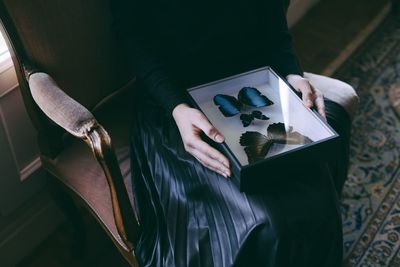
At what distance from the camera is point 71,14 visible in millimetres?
947

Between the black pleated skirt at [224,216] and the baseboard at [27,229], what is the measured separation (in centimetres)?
49

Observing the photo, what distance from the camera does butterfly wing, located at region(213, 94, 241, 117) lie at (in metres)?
0.91

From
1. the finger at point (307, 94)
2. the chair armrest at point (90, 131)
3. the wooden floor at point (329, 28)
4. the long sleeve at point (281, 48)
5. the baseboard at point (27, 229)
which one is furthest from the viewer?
the wooden floor at point (329, 28)

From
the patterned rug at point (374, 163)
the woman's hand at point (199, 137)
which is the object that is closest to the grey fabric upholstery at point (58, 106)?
the woman's hand at point (199, 137)

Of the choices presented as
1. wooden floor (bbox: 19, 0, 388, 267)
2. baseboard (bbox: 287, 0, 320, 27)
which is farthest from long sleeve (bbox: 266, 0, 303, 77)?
baseboard (bbox: 287, 0, 320, 27)

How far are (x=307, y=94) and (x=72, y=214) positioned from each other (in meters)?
0.66

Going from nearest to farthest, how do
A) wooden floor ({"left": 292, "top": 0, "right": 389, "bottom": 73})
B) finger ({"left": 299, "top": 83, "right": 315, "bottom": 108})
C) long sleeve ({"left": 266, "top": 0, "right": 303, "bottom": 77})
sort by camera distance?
finger ({"left": 299, "top": 83, "right": 315, "bottom": 108}), long sleeve ({"left": 266, "top": 0, "right": 303, "bottom": 77}), wooden floor ({"left": 292, "top": 0, "right": 389, "bottom": 73})

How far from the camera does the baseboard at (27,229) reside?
126 cm

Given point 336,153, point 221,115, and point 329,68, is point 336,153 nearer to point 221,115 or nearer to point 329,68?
point 221,115

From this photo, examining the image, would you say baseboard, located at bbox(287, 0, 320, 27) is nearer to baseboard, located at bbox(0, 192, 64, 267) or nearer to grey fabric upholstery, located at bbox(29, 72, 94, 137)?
baseboard, located at bbox(0, 192, 64, 267)

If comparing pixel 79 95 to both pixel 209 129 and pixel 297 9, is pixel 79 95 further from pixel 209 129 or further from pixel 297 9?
pixel 297 9

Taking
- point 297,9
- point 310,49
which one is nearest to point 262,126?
point 310,49

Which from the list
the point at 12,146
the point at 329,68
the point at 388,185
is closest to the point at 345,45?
the point at 329,68

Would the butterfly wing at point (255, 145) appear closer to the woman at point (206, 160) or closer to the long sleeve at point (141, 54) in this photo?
the woman at point (206, 160)
